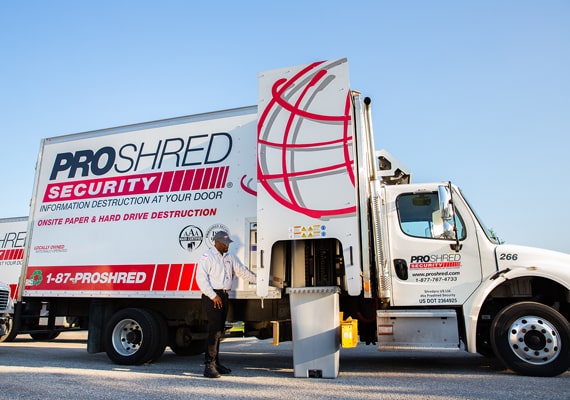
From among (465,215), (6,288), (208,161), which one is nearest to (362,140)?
(465,215)

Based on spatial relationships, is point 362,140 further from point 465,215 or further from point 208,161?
point 208,161

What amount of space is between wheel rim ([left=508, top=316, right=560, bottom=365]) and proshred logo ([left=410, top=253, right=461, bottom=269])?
3.35 feet

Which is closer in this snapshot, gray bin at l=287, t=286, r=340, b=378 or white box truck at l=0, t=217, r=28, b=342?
gray bin at l=287, t=286, r=340, b=378

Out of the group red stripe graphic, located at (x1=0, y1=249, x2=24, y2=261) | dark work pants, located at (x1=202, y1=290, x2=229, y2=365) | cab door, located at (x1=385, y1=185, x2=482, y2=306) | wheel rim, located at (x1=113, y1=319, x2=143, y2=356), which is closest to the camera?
dark work pants, located at (x1=202, y1=290, x2=229, y2=365)

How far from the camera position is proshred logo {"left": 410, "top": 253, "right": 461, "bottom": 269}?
6.35 metres

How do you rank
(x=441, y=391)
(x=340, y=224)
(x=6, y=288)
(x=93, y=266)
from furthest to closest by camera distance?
1. (x=6, y=288)
2. (x=93, y=266)
3. (x=340, y=224)
4. (x=441, y=391)

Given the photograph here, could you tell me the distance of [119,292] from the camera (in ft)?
23.4

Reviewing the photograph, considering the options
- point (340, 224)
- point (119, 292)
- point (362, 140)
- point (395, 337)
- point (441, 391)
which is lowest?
point (441, 391)

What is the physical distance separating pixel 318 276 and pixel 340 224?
2.84 feet

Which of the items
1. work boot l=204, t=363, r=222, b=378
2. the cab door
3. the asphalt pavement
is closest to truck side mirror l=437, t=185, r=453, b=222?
the cab door

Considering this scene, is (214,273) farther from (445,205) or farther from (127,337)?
(445,205)

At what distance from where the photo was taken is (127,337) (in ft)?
23.8

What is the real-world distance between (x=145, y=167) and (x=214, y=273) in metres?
2.43

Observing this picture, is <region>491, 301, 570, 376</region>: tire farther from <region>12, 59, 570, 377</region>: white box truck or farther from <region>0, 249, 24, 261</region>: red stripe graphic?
<region>0, 249, 24, 261</region>: red stripe graphic
